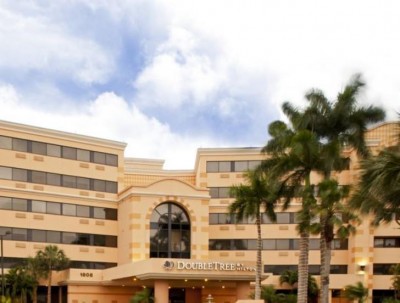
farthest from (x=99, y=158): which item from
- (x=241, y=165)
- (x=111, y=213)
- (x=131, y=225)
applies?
(x=241, y=165)

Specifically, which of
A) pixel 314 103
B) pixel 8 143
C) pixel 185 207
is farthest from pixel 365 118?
pixel 8 143

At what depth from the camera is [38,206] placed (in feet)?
183

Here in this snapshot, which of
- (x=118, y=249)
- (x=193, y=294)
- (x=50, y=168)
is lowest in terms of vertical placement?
(x=193, y=294)

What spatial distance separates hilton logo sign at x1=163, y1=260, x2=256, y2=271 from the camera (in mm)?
48281

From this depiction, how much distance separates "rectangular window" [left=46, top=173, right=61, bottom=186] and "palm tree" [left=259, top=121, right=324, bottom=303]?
75.3 ft

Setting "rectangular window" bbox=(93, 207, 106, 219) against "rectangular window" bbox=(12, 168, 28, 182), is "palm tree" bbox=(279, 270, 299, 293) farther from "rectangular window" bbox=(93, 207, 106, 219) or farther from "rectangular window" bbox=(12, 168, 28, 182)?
"rectangular window" bbox=(12, 168, 28, 182)

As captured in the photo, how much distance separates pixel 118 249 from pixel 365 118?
94.5 ft

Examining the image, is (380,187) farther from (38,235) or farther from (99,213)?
(99,213)

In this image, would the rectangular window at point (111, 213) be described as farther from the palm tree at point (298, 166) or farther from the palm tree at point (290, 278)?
the palm tree at point (298, 166)

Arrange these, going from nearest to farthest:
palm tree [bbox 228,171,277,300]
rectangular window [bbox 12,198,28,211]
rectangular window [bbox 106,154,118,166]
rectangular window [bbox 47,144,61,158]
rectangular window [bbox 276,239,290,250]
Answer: palm tree [bbox 228,171,277,300] → rectangular window [bbox 12,198,28,211] → rectangular window [bbox 47,144,61,158] → rectangular window [bbox 106,154,118,166] → rectangular window [bbox 276,239,290,250]

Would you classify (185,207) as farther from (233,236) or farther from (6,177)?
(6,177)

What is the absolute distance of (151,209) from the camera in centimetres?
5609

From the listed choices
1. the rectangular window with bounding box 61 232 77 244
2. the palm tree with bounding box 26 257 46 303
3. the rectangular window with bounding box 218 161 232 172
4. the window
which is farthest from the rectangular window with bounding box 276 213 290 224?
the window

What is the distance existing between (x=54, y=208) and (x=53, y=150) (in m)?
5.17
